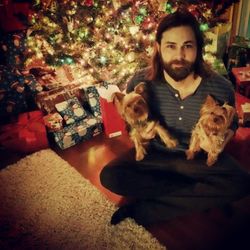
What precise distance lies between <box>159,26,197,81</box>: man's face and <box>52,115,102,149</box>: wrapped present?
1.19 m

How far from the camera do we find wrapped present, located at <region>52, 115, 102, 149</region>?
107 inches

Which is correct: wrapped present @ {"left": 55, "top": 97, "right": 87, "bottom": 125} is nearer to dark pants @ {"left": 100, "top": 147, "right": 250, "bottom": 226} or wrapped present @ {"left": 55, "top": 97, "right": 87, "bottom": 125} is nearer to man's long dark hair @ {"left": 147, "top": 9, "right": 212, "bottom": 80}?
dark pants @ {"left": 100, "top": 147, "right": 250, "bottom": 226}

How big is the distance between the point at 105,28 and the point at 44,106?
857 millimetres

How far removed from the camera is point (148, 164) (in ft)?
6.39

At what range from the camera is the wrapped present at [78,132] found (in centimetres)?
273

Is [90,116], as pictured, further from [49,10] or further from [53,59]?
[49,10]

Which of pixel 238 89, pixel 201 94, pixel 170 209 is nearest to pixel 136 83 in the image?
pixel 201 94

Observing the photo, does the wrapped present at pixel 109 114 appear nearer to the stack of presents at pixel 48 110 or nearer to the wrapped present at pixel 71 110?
the stack of presents at pixel 48 110

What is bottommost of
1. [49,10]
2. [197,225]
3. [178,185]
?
[197,225]

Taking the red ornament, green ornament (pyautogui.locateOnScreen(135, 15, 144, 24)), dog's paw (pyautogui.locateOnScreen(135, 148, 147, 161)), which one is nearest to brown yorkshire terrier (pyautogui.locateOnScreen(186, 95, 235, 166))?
dog's paw (pyautogui.locateOnScreen(135, 148, 147, 161))

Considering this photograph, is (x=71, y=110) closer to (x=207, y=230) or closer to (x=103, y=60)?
(x=103, y=60)

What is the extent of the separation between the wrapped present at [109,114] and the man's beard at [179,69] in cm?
91

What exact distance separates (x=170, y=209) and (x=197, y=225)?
214 mm

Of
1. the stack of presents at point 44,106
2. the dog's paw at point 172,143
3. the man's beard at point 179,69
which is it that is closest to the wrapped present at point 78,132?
the stack of presents at point 44,106
